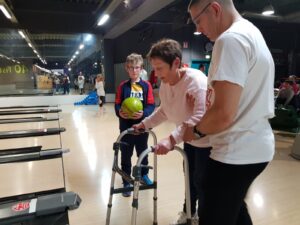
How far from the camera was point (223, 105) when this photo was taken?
1.09m

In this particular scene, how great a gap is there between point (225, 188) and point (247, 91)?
17.4 inches

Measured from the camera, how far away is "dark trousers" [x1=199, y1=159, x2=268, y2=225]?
3.94 ft

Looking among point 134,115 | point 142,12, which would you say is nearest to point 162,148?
point 134,115

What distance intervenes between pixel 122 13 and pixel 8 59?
23.7 ft

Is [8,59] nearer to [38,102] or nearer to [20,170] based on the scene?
[38,102]

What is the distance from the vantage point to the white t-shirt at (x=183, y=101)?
175 centimetres

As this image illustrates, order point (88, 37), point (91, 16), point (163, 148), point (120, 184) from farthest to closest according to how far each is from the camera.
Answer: point (88, 37), point (91, 16), point (120, 184), point (163, 148)

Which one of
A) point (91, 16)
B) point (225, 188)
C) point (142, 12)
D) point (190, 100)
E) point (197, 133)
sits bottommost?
point (225, 188)

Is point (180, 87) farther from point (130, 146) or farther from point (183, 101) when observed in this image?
point (130, 146)

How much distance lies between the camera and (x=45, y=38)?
1422 centimetres

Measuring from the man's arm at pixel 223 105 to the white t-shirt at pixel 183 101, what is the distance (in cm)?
45

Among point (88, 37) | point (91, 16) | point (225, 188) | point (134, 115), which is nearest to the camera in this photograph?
point (225, 188)

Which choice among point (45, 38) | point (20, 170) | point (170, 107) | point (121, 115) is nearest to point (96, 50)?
point (45, 38)

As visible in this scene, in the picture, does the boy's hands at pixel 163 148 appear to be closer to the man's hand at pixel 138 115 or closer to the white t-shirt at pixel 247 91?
the white t-shirt at pixel 247 91
